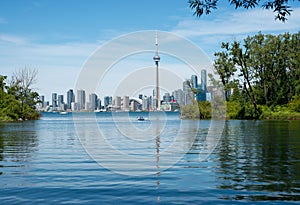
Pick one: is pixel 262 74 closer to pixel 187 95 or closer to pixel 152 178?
pixel 187 95

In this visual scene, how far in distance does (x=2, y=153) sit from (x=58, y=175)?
12.2 meters

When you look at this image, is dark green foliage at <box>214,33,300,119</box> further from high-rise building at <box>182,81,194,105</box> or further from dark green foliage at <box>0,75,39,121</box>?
dark green foliage at <box>0,75,39,121</box>

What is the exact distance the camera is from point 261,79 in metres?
104

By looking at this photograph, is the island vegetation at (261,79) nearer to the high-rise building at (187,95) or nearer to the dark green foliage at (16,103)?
the high-rise building at (187,95)

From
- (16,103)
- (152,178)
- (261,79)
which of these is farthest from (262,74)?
(152,178)

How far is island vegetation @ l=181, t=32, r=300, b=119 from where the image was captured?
99062 millimetres

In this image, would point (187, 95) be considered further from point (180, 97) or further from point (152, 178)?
point (152, 178)

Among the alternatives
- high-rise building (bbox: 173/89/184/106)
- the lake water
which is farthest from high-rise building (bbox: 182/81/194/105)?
the lake water

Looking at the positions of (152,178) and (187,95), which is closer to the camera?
(152,178)

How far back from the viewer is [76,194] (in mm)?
15453

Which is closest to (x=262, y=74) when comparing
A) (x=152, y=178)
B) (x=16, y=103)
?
(x=16, y=103)

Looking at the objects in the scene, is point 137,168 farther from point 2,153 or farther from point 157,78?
point 157,78

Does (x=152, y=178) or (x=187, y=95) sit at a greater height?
(x=187, y=95)

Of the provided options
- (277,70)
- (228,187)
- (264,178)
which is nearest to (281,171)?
(264,178)
